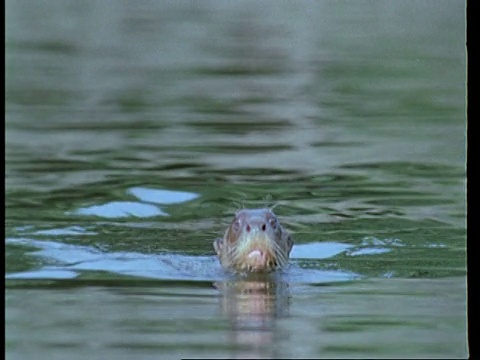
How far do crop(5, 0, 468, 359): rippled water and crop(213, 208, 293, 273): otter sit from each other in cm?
14

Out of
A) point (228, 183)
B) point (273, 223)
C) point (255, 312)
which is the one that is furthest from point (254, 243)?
point (228, 183)

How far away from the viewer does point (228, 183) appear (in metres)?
13.0

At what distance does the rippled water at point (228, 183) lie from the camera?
843 cm

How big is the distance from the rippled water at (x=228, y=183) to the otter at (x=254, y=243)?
139 mm

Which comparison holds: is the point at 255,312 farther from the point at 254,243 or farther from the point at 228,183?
the point at 228,183

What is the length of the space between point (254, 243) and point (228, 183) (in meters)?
2.92

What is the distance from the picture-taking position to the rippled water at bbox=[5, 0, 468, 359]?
8.43 metres

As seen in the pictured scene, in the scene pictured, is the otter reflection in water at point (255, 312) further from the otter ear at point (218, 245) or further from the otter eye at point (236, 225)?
the otter ear at point (218, 245)

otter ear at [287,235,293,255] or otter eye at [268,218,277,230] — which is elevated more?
otter eye at [268,218,277,230]

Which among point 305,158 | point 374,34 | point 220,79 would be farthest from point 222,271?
point 374,34

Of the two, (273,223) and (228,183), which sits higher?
(273,223)

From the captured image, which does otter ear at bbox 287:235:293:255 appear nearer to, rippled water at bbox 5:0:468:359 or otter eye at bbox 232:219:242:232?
rippled water at bbox 5:0:468:359

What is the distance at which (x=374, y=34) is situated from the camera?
23.1 meters

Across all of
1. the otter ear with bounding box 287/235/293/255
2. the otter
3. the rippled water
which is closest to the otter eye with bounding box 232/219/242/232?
the otter
